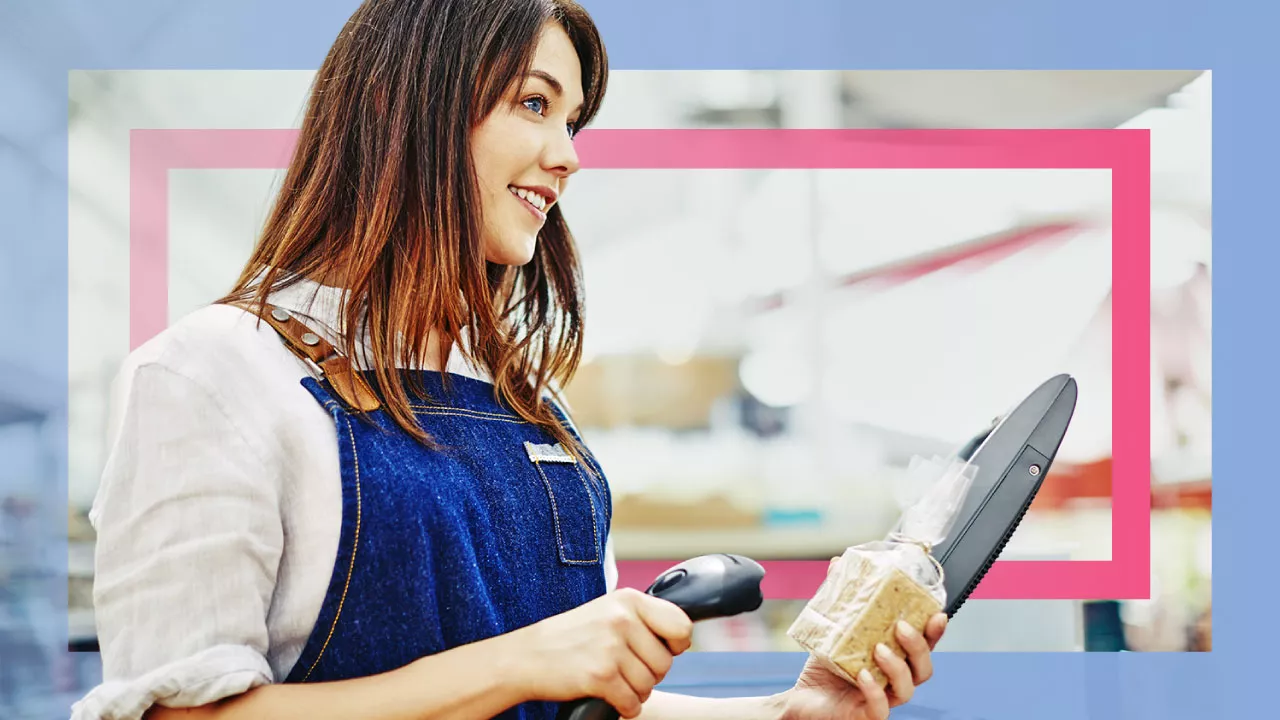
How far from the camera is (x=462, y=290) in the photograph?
3.64ft

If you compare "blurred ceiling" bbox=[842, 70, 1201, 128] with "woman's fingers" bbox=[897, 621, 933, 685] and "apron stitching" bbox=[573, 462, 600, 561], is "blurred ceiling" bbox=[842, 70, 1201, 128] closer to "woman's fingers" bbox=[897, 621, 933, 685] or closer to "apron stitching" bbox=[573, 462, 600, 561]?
"apron stitching" bbox=[573, 462, 600, 561]

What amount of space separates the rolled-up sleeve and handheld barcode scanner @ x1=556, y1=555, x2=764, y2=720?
28 cm

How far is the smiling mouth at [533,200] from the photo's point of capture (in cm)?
115

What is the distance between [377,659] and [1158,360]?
1756 millimetres

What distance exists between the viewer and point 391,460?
97 centimetres

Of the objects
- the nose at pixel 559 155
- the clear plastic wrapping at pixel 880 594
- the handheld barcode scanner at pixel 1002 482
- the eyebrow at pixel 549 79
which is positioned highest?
the eyebrow at pixel 549 79

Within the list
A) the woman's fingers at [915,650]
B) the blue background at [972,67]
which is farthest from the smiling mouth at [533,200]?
the blue background at [972,67]

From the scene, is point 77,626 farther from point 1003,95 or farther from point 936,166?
point 1003,95

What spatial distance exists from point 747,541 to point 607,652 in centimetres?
130

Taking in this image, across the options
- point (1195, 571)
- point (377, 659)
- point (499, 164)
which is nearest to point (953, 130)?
point (1195, 571)

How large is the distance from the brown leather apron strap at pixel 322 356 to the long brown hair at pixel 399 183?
0.02m

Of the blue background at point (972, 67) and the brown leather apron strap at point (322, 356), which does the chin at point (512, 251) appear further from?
the blue background at point (972, 67)

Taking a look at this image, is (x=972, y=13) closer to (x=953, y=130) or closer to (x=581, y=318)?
(x=953, y=130)

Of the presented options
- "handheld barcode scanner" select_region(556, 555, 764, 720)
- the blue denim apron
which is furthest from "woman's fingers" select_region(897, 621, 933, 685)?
the blue denim apron
